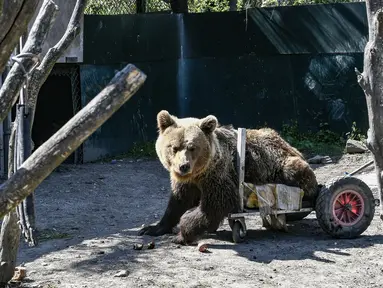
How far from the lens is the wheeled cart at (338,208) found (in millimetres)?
7434

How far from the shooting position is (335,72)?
13430mm

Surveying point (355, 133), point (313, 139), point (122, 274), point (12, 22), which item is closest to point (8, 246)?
point (122, 274)

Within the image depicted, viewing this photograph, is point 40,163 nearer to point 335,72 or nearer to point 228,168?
point 228,168

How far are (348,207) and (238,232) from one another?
1.16m

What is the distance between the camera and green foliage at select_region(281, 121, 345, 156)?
42.8 ft

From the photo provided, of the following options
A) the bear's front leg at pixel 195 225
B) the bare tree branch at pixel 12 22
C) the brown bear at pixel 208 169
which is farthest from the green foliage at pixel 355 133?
the bare tree branch at pixel 12 22

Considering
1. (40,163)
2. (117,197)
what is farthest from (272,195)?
(40,163)

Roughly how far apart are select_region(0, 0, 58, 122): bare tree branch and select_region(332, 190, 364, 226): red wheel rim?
138 inches

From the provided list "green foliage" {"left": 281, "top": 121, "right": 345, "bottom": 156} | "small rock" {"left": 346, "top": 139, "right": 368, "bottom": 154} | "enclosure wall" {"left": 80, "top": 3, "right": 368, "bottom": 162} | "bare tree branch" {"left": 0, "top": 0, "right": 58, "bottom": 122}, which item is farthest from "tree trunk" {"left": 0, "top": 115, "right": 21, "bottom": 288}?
"green foliage" {"left": 281, "top": 121, "right": 345, "bottom": 156}

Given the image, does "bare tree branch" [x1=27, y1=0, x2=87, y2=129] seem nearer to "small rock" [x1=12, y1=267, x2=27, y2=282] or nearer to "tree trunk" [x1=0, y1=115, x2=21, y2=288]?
"tree trunk" [x1=0, y1=115, x2=21, y2=288]

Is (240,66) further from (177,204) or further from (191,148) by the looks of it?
(191,148)

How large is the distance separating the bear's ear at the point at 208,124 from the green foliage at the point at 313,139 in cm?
586

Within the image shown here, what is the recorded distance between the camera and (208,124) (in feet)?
24.0

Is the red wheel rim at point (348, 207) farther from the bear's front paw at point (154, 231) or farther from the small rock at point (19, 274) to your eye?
the small rock at point (19, 274)
